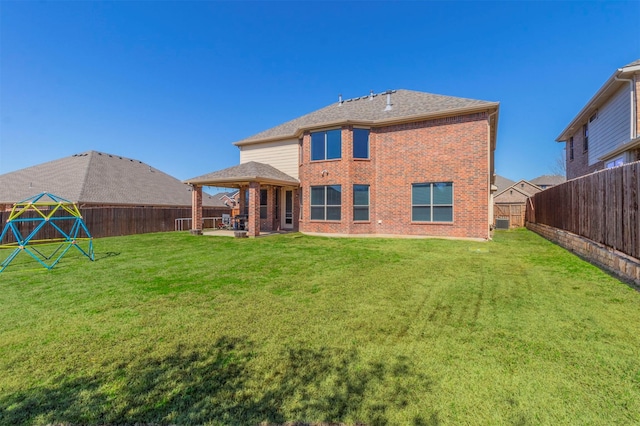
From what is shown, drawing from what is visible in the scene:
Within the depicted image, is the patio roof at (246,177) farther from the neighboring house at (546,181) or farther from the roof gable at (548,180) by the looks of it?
the roof gable at (548,180)

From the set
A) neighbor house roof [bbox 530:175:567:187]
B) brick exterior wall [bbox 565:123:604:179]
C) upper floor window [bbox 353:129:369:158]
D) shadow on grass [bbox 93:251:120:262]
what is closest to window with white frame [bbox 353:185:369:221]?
upper floor window [bbox 353:129:369:158]

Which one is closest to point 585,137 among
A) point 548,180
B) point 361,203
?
point 361,203

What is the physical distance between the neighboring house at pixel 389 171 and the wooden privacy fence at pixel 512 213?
10065 millimetres

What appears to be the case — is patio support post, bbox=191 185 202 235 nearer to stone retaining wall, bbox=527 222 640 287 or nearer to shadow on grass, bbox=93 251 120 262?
shadow on grass, bbox=93 251 120 262

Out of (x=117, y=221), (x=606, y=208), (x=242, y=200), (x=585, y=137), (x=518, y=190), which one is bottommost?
(x=117, y=221)

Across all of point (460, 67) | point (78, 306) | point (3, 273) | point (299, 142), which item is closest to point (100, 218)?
point (3, 273)

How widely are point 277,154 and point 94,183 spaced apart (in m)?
15.4

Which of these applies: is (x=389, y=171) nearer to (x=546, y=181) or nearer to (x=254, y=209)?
(x=254, y=209)

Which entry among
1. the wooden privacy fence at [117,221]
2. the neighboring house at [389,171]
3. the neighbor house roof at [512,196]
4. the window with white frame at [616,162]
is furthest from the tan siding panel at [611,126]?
the wooden privacy fence at [117,221]

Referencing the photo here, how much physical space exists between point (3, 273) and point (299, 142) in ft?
41.1

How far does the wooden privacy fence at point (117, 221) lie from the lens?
13.7 metres

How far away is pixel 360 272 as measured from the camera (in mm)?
6605

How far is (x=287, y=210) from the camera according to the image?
56.0 ft

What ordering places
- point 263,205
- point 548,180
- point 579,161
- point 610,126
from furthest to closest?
point 548,180
point 263,205
point 579,161
point 610,126
